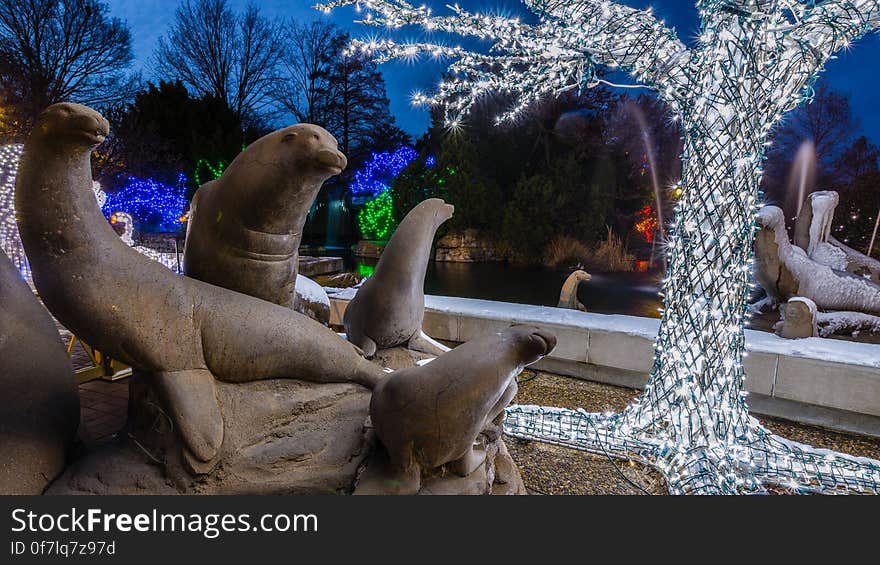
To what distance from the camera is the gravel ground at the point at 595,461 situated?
8.07ft

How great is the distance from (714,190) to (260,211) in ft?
7.85

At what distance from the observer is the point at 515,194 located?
14.6m

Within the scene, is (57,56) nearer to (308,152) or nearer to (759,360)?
(308,152)

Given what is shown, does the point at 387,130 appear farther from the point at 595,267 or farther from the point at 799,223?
the point at 799,223

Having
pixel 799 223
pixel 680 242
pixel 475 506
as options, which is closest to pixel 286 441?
pixel 475 506

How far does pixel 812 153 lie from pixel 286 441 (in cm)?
2052

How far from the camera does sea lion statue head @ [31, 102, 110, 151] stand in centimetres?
127

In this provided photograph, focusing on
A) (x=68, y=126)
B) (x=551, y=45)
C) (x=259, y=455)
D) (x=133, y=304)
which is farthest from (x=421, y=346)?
(x=551, y=45)

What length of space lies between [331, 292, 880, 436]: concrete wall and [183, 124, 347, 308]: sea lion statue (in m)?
2.16

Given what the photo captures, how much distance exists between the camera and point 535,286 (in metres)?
11.4

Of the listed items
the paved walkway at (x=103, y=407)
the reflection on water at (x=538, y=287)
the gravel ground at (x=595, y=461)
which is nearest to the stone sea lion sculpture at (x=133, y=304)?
the gravel ground at (x=595, y=461)

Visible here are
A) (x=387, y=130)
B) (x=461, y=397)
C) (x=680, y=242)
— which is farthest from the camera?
(x=387, y=130)

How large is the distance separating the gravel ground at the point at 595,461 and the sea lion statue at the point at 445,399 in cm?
125

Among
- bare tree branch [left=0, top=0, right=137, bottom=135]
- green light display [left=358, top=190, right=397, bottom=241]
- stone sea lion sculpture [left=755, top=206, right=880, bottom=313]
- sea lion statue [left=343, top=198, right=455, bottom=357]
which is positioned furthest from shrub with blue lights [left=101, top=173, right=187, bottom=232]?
stone sea lion sculpture [left=755, top=206, right=880, bottom=313]
